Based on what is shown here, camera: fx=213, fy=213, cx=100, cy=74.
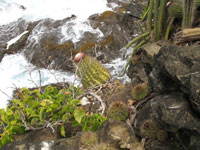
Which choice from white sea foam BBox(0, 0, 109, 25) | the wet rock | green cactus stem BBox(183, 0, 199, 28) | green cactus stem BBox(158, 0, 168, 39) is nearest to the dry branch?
green cactus stem BBox(183, 0, 199, 28)

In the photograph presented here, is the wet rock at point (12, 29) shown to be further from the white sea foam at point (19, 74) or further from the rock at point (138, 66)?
the rock at point (138, 66)

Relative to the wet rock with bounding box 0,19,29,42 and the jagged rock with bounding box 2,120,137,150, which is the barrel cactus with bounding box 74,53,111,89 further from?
the wet rock with bounding box 0,19,29,42

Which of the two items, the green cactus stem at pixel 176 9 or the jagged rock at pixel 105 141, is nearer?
the jagged rock at pixel 105 141

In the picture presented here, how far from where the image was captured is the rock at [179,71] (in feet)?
4.20

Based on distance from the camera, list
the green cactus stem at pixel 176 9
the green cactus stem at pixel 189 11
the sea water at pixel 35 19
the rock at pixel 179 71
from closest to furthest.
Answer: the rock at pixel 179 71, the green cactus stem at pixel 189 11, the green cactus stem at pixel 176 9, the sea water at pixel 35 19

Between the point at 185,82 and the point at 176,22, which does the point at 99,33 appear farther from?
the point at 185,82

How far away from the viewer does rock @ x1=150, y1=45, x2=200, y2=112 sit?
4.20 ft

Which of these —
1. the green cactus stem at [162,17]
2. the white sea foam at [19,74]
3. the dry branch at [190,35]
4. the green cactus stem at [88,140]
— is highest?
the green cactus stem at [162,17]

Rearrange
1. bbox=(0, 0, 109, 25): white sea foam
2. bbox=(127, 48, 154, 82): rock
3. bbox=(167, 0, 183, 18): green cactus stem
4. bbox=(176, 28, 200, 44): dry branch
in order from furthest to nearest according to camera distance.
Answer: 1. bbox=(0, 0, 109, 25): white sea foam
2. bbox=(167, 0, 183, 18): green cactus stem
3. bbox=(127, 48, 154, 82): rock
4. bbox=(176, 28, 200, 44): dry branch

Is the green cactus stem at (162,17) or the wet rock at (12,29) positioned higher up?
the green cactus stem at (162,17)

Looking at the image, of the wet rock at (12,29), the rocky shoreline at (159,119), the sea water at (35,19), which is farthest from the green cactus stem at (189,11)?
the wet rock at (12,29)

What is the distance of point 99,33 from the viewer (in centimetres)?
670

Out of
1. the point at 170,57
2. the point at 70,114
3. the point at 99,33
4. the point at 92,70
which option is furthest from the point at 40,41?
the point at 170,57

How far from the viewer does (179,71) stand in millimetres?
1419
